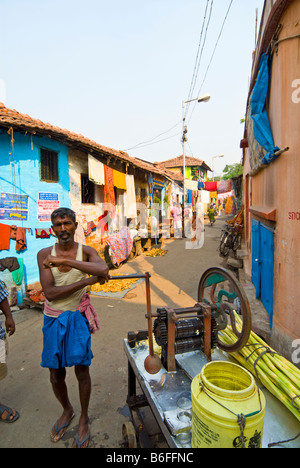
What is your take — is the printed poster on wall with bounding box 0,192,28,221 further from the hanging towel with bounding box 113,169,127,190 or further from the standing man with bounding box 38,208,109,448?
A: the standing man with bounding box 38,208,109,448

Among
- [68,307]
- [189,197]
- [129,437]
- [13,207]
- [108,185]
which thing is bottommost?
[129,437]

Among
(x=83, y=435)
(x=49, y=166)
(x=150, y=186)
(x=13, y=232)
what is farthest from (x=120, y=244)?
(x=83, y=435)

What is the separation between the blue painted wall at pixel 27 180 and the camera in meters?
5.39

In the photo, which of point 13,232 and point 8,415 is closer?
point 8,415

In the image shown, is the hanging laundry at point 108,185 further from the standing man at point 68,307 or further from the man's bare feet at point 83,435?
the man's bare feet at point 83,435

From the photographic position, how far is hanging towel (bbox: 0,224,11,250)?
5320 mm

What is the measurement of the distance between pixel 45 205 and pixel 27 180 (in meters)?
0.71

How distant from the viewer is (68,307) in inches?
88.4

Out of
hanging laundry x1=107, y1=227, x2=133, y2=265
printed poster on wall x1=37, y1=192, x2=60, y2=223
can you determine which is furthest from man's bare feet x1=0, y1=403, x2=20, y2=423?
hanging laundry x1=107, y1=227, x2=133, y2=265

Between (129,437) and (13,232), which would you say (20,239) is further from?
(129,437)

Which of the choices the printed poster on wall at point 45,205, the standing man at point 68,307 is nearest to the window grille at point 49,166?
the printed poster on wall at point 45,205

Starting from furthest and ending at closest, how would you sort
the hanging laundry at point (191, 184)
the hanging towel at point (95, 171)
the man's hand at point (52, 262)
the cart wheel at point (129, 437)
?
the hanging laundry at point (191, 184) < the hanging towel at point (95, 171) < the cart wheel at point (129, 437) < the man's hand at point (52, 262)

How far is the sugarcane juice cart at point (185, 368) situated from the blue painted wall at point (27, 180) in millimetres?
4304
